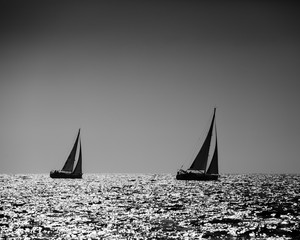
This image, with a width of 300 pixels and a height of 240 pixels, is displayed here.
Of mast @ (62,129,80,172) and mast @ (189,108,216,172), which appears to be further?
mast @ (62,129,80,172)

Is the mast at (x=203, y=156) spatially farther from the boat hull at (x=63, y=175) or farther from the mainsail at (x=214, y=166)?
the boat hull at (x=63, y=175)

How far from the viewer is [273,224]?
32594 mm

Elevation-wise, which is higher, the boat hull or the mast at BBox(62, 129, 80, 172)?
the mast at BBox(62, 129, 80, 172)

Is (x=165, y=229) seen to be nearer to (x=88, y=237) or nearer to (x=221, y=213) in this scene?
(x=88, y=237)

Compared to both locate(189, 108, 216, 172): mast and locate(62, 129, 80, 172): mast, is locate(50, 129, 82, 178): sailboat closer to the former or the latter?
locate(62, 129, 80, 172): mast

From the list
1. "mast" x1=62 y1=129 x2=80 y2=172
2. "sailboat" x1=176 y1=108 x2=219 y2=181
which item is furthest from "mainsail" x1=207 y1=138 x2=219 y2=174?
"mast" x1=62 y1=129 x2=80 y2=172

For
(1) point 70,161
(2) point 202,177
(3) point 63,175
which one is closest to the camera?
(2) point 202,177

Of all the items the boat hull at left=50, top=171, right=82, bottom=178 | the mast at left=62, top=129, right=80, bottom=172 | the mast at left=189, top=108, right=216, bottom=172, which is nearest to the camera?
the mast at left=189, top=108, right=216, bottom=172

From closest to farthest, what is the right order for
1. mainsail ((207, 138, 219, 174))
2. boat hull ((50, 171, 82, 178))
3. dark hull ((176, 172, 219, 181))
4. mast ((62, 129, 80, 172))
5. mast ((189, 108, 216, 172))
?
mast ((189, 108, 216, 172))
mainsail ((207, 138, 219, 174))
dark hull ((176, 172, 219, 181))
mast ((62, 129, 80, 172))
boat hull ((50, 171, 82, 178))

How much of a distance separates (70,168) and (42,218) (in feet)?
279

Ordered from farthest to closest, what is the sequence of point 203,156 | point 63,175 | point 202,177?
point 63,175
point 202,177
point 203,156

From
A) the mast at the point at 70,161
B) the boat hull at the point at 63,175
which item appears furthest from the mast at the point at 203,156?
the boat hull at the point at 63,175

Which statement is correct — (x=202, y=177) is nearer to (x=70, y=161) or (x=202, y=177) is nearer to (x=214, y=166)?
(x=214, y=166)

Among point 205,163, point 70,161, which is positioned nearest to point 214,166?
point 205,163
